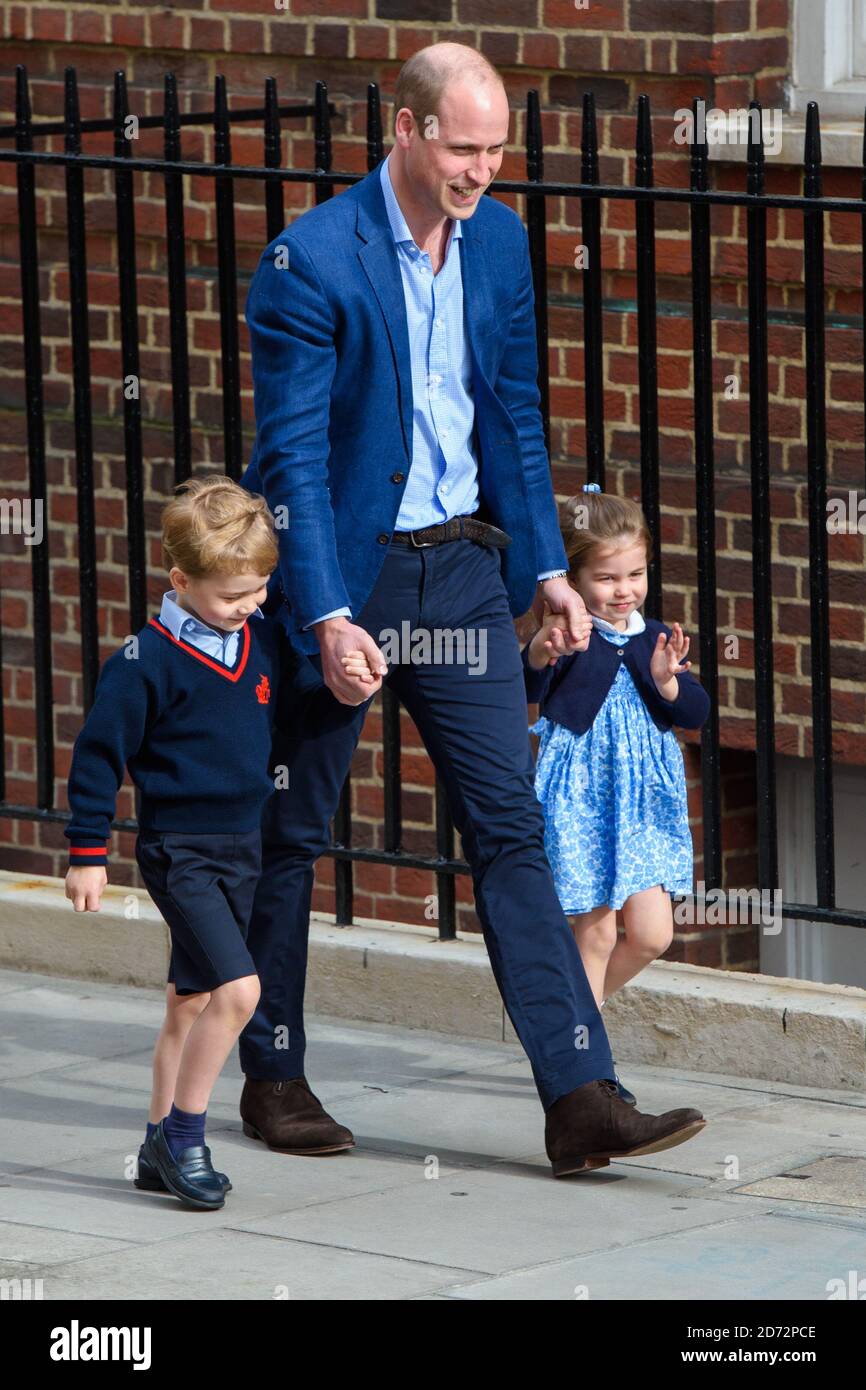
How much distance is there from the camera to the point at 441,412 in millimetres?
4742

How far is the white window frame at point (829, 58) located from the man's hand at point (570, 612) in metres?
2.45

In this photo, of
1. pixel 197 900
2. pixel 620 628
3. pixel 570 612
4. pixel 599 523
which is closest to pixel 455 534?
pixel 570 612

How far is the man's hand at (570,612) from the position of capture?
16.0 feet

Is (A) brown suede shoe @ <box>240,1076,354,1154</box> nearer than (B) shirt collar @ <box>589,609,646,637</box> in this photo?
Yes

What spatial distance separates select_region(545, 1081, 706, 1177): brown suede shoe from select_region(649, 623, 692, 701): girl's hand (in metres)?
0.83

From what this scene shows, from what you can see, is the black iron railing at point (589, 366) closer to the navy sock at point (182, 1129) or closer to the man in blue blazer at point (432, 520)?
the man in blue blazer at point (432, 520)

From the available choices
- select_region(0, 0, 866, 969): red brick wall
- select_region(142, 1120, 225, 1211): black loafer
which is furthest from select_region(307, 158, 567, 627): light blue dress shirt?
select_region(0, 0, 866, 969): red brick wall

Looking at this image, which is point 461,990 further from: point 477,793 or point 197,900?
point 197,900

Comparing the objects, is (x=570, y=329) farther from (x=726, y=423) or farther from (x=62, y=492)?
(x=62, y=492)

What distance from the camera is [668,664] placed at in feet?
16.5

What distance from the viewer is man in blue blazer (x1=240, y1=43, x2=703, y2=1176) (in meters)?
4.57

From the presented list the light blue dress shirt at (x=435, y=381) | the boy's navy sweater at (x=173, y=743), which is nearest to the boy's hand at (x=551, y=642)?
the light blue dress shirt at (x=435, y=381)

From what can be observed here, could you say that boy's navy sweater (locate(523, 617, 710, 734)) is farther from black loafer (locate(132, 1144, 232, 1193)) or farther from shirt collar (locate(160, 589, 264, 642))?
black loafer (locate(132, 1144, 232, 1193))

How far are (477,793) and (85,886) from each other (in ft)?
2.54
